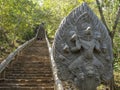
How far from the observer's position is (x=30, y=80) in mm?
8422

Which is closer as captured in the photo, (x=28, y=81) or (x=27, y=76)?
(x=28, y=81)

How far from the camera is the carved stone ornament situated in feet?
18.1

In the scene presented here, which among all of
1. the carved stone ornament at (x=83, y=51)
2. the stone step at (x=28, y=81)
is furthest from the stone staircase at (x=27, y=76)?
the carved stone ornament at (x=83, y=51)

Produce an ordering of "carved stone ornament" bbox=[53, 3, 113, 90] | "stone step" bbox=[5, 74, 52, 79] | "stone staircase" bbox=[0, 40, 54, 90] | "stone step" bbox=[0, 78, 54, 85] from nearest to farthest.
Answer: "carved stone ornament" bbox=[53, 3, 113, 90], "stone staircase" bbox=[0, 40, 54, 90], "stone step" bbox=[0, 78, 54, 85], "stone step" bbox=[5, 74, 52, 79]

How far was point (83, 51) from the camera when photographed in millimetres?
5766

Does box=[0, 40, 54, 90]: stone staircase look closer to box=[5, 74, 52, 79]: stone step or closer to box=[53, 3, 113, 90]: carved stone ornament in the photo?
box=[5, 74, 52, 79]: stone step

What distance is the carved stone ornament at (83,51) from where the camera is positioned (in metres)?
5.52

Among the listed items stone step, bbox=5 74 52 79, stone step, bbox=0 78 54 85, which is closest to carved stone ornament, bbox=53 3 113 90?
stone step, bbox=0 78 54 85

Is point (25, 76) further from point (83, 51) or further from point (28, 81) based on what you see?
point (83, 51)

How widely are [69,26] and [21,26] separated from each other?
14.9 metres

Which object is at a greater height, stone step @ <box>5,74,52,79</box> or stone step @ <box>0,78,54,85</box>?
stone step @ <box>5,74,52,79</box>

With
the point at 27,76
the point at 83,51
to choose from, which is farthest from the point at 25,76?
the point at 83,51

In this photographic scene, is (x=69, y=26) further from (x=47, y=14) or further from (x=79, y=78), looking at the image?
(x=47, y=14)

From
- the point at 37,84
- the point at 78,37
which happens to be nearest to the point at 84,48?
the point at 78,37
